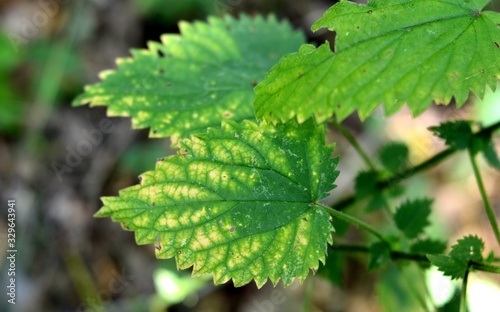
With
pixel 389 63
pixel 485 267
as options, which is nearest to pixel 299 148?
pixel 389 63

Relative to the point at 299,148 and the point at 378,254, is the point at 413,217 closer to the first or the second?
the point at 378,254

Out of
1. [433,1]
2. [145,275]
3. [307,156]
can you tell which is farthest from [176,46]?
[145,275]

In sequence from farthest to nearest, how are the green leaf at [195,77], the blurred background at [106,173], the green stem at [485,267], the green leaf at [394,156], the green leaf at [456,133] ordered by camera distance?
the blurred background at [106,173] < the green leaf at [394,156] < the green leaf at [195,77] < the green leaf at [456,133] < the green stem at [485,267]

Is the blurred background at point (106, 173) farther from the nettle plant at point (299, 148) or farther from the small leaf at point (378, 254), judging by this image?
the nettle plant at point (299, 148)

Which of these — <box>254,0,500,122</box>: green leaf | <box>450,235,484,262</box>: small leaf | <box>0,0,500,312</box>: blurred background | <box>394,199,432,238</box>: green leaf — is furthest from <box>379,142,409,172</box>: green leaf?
<box>0,0,500,312</box>: blurred background

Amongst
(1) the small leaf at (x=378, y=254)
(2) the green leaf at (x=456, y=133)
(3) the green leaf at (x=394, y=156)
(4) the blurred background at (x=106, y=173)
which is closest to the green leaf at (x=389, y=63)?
(2) the green leaf at (x=456, y=133)

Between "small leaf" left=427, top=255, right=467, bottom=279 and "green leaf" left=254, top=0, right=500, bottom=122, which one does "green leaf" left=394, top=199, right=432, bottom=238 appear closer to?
"small leaf" left=427, top=255, right=467, bottom=279

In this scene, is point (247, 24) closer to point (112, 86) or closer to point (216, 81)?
point (216, 81)
